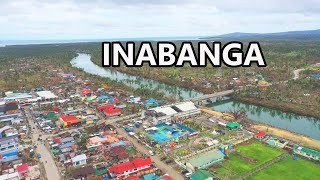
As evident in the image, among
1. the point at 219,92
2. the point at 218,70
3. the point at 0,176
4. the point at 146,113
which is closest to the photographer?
the point at 0,176

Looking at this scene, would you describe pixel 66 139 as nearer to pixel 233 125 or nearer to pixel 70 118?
pixel 70 118

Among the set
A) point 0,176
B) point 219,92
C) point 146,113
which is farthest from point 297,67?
point 0,176

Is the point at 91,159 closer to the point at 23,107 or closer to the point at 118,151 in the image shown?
the point at 118,151

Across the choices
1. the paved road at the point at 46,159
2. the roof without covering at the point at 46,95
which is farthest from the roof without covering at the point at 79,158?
the roof without covering at the point at 46,95

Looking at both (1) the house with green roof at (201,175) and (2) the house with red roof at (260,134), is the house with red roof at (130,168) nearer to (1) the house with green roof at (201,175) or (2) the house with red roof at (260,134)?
(1) the house with green roof at (201,175)

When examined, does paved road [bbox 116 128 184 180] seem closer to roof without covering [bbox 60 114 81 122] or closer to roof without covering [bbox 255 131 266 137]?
roof without covering [bbox 60 114 81 122]

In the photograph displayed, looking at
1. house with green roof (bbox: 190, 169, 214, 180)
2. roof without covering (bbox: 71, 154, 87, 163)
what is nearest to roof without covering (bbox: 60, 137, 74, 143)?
roof without covering (bbox: 71, 154, 87, 163)
